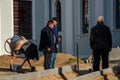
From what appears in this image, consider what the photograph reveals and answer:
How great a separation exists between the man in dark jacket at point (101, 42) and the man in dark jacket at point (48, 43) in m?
1.12

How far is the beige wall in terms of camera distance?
28.5m

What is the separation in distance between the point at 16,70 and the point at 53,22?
2585 mm

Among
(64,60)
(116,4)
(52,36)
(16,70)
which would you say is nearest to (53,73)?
(52,36)

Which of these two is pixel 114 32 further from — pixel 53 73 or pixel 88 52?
pixel 53 73

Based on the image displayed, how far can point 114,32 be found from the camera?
21719 mm

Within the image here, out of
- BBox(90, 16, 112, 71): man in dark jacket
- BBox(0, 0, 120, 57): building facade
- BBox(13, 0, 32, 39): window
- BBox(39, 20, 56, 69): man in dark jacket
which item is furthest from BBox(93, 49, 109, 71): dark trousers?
BBox(13, 0, 32, 39): window

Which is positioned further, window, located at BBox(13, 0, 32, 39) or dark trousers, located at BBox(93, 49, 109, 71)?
window, located at BBox(13, 0, 32, 39)

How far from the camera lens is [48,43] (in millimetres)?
13867

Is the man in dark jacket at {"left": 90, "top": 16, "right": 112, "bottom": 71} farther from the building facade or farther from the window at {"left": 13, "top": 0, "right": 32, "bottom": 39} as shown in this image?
the window at {"left": 13, "top": 0, "right": 32, "bottom": 39}

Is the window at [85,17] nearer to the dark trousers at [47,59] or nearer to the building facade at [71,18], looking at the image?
the building facade at [71,18]

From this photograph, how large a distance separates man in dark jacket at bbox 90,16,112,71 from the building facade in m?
7.86

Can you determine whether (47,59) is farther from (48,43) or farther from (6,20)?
(6,20)

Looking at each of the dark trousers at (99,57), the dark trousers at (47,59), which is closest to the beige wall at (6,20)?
the dark trousers at (47,59)

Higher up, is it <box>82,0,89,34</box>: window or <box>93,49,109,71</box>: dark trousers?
<box>82,0,89,34</box>: window
